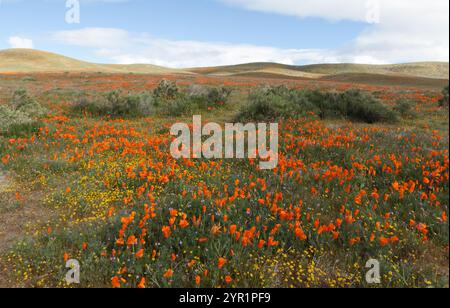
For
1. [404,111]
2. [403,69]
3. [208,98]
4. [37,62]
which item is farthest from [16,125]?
[403,69]

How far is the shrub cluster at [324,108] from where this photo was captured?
12.6 m

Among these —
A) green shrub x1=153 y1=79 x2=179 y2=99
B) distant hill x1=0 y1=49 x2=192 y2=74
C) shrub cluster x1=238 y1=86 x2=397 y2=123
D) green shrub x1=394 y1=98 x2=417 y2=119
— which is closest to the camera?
shrub cluster x1=238 y1=86 x2=397 y2=123

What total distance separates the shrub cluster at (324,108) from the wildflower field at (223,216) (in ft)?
14.5

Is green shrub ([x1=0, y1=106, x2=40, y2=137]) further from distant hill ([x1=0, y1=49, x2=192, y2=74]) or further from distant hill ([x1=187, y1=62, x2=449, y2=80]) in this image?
distant hill ([x1=187, y1=62, x2=449, y2=80])

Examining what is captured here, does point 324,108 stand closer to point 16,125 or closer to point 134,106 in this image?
point 134,106

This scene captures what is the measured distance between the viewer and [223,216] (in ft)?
14.6

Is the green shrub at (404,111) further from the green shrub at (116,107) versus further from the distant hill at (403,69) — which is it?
the distant hill at (403,69)

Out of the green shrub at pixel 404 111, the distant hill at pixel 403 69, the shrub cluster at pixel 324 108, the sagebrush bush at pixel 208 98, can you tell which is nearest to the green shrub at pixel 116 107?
the sagebrush bush at pixel 208 98

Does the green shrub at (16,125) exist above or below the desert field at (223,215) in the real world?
above

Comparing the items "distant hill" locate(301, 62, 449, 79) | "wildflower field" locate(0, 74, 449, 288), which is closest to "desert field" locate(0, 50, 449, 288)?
"wildflower field" locate(0, 74, 449, 288)

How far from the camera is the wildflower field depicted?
11.4 feet

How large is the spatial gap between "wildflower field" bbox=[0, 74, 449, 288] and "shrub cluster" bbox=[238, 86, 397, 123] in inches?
174
